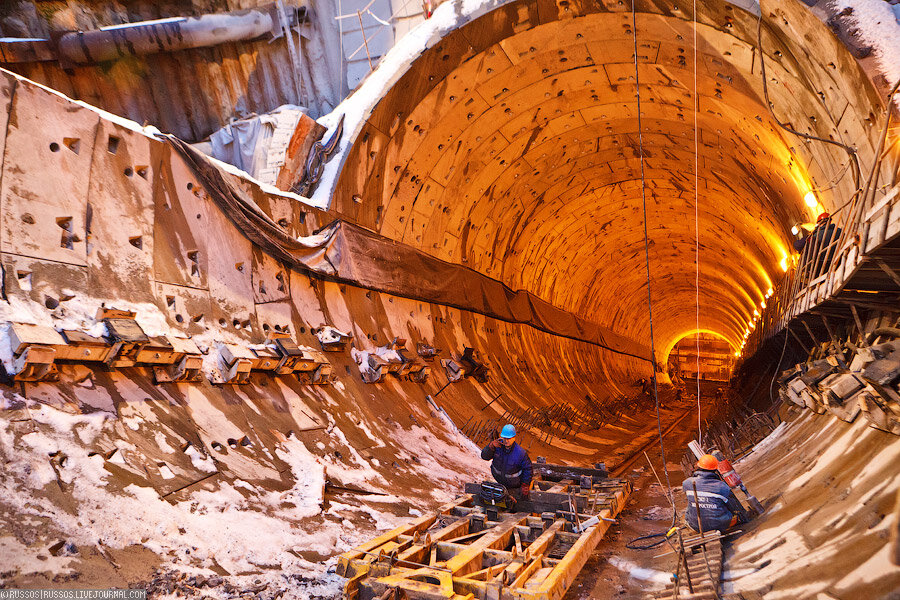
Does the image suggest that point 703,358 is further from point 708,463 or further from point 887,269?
point 887,269

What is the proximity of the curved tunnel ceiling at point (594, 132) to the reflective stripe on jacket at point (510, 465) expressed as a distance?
15.2 feet

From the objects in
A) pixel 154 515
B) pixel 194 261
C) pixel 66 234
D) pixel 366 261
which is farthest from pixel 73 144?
pixel 366 261

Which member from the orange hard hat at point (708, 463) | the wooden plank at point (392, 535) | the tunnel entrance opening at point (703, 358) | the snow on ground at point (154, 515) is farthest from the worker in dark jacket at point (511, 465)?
the tunnel entrance opening at point (703, 358)

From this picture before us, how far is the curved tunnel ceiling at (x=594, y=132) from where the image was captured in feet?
24.8

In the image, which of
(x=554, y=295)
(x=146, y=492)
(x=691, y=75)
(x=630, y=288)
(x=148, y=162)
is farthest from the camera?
(x=630, y=288)

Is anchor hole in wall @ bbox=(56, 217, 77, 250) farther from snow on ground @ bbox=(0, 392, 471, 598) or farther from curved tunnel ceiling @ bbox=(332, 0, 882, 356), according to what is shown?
curved tunnel ceiling @ bbox=(332, 0, 882, 356)

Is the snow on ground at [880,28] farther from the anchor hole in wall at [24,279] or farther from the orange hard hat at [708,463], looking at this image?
the anchor hole in wall at [24,279]

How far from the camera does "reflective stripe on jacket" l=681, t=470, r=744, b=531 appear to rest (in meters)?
5.72

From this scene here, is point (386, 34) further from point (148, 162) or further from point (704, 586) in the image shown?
point (704, 586)

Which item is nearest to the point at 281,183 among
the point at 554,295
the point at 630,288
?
the point at 554,295

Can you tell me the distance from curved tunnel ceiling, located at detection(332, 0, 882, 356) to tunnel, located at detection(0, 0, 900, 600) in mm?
67

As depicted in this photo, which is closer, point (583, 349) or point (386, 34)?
point (386, 34)

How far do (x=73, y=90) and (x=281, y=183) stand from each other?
5.06m

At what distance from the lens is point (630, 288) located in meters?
27.2
